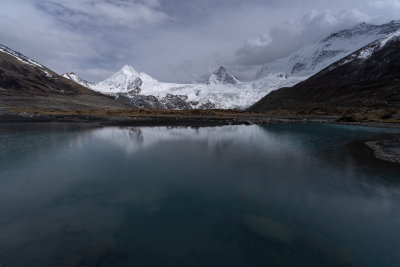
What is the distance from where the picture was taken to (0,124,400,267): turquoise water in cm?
1002

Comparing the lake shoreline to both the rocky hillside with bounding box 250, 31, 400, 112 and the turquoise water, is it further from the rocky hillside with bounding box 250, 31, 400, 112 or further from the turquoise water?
the rocky hillside with bounding box 250, 31, 400, 112

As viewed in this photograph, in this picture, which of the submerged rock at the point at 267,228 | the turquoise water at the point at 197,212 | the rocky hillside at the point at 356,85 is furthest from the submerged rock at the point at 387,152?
the rocky hillside at the point at 356,85

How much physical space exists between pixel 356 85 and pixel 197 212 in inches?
6442

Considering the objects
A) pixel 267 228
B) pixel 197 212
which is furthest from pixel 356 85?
pixel 197 212

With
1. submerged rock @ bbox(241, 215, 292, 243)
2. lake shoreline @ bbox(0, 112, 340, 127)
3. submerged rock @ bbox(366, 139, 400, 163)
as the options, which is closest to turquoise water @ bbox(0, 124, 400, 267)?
submerged rock @ bbox(241, 215, 292, 243)

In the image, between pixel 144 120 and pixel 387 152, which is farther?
pixel 144 120

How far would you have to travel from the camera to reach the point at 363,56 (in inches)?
7067

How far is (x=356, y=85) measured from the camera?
477 feet

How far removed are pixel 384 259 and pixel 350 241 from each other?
4.49 feet

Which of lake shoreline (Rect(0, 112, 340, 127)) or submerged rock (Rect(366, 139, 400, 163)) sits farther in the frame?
lake shoreline (Rect(0, 112, 340, 127))

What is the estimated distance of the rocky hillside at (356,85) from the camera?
4806 inches

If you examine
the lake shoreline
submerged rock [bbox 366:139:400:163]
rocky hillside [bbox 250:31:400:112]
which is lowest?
the lake shoreline

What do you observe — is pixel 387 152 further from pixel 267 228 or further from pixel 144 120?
pixel 144 120

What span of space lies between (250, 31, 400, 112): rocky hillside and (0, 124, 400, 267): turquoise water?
356 feet
